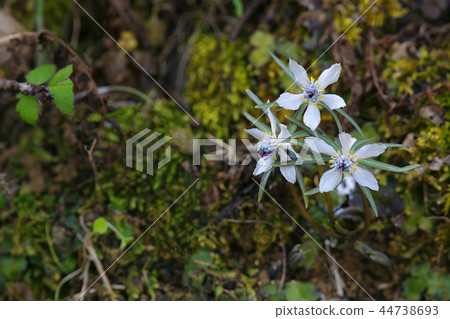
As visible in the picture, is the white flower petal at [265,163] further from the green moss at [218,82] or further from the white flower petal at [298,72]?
the green moss at [218,82]

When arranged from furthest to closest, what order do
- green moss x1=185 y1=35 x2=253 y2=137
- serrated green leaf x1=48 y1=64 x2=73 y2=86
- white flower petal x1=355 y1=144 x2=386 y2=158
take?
green moss x1=185 y1=35 x2=253 y2=137, serrated green leaf x1=48 y1=64 x2=73 y2=86, white flower petal x1=355 y1=144 x2=386 y2=158

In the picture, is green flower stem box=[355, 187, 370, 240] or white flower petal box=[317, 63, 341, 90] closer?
white flower petal box=[317, 63, 341, 90]

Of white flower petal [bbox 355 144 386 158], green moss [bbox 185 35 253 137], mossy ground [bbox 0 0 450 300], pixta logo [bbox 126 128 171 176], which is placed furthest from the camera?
green moss [bbox 185 35 253 137]

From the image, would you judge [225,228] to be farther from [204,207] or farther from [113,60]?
[113,60]

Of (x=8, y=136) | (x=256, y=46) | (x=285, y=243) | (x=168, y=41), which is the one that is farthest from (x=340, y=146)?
(x=8, y=136)

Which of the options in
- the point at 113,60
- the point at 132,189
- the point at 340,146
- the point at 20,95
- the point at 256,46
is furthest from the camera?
the point at 113,60

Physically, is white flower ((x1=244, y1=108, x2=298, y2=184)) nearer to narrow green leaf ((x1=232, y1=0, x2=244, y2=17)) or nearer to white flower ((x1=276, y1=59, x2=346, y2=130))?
white flower ((x1=276, y1=59, x2=346, y2=130))

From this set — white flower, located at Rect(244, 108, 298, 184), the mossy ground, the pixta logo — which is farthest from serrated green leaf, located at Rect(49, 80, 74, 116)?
white flower, located at Rect(244, 108, 298, 184)

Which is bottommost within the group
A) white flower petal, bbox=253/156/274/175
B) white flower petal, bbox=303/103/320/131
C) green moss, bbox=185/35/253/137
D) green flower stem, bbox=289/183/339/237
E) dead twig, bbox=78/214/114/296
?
dead twig, bbox=78/214/114/296
